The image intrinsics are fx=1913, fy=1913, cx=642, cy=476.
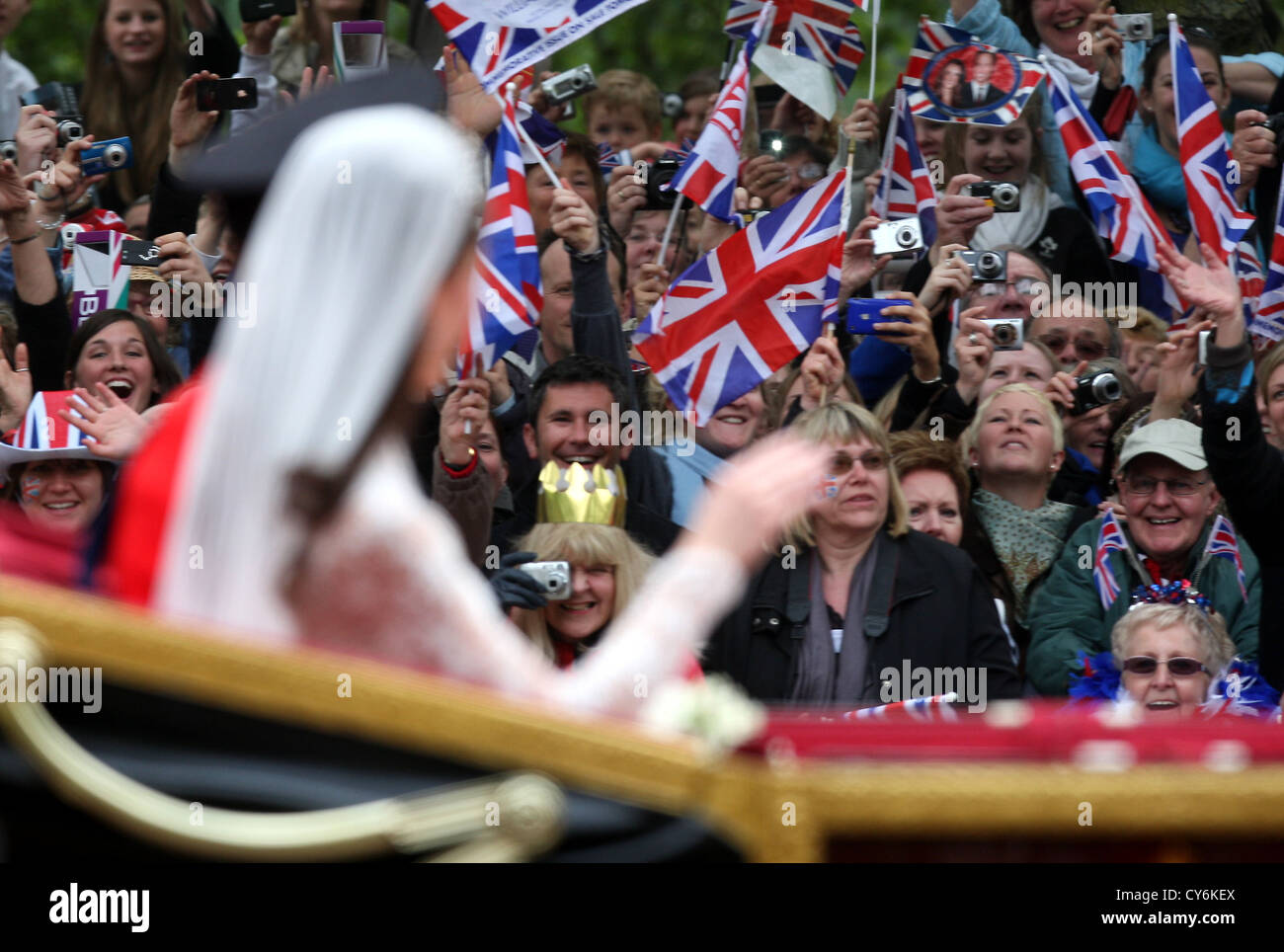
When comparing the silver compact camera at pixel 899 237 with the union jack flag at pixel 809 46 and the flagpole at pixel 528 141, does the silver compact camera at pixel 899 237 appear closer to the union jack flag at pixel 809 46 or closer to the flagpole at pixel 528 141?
the union jack flag at pixel 809 46

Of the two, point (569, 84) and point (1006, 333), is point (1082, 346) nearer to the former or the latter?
point (1006, 333)

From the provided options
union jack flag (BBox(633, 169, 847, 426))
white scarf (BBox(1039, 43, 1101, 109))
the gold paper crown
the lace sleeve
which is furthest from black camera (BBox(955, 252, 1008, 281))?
the lace sleeve

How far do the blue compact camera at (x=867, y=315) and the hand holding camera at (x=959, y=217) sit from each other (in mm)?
A: 597

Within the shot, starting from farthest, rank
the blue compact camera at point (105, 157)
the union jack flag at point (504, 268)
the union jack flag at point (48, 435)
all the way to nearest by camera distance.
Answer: the blue compact camera at point (105, 157) → the union jack flag at point (504, 268) → the union jack flag at point (48, 435)

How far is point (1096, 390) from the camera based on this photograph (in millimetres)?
6926

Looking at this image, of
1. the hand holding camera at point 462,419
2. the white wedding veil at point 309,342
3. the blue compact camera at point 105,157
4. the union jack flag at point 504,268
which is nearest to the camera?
the white wedding veil at point 309,342

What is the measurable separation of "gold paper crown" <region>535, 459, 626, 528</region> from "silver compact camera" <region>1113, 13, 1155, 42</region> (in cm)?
361

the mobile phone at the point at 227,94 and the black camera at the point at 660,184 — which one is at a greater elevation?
the mobile phone at the point at 227,94

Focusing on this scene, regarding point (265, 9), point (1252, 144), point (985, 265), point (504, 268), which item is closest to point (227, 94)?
point (265, 9)

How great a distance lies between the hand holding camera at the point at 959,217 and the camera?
289 inches

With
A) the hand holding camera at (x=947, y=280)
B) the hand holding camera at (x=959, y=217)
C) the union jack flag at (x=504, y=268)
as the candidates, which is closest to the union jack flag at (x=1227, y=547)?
the hand holding camera at (x=947, y=280)

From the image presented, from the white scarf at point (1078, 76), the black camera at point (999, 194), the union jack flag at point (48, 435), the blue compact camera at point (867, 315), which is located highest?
the white scarf at point (1078, 76)

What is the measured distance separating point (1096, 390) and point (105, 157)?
399 centimetres
